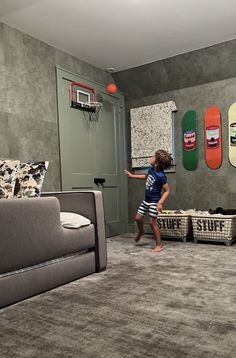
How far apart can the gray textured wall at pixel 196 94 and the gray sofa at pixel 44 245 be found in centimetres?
212

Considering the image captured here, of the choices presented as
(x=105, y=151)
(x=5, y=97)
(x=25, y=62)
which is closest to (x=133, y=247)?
(x=105, y=151)

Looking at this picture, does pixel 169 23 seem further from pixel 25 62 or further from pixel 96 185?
pixel 96 185

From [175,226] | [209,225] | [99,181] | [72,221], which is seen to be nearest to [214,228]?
[209,225]

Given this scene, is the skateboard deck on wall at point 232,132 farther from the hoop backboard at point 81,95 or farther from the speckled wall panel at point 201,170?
the hoop backboard at point 81,95

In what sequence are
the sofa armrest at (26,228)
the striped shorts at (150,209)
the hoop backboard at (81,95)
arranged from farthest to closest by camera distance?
the hoop backboard at (81,95) → the striped shorts at (150,209) → the sofa armrest at (26,228)

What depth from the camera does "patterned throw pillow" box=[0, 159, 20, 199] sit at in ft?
7.46

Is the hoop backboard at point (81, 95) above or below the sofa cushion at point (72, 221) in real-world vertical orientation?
above

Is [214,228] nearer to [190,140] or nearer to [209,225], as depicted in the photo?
[209,225]

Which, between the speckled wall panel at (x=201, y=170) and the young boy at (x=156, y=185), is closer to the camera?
the young boy at (x=156, y=185)

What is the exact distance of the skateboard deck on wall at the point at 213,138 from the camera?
409 cm

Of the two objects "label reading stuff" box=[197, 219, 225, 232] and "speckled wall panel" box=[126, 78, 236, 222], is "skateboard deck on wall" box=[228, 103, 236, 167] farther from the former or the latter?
"label reading stuff" box=[197, 219, 225, 232]

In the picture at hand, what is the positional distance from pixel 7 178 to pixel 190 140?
2.71 meters

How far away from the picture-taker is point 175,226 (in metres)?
3.89

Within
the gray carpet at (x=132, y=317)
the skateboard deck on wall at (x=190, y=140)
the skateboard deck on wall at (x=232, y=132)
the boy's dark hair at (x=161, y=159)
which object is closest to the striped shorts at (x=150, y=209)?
the boy's dark hair at (x=161, y=159)
